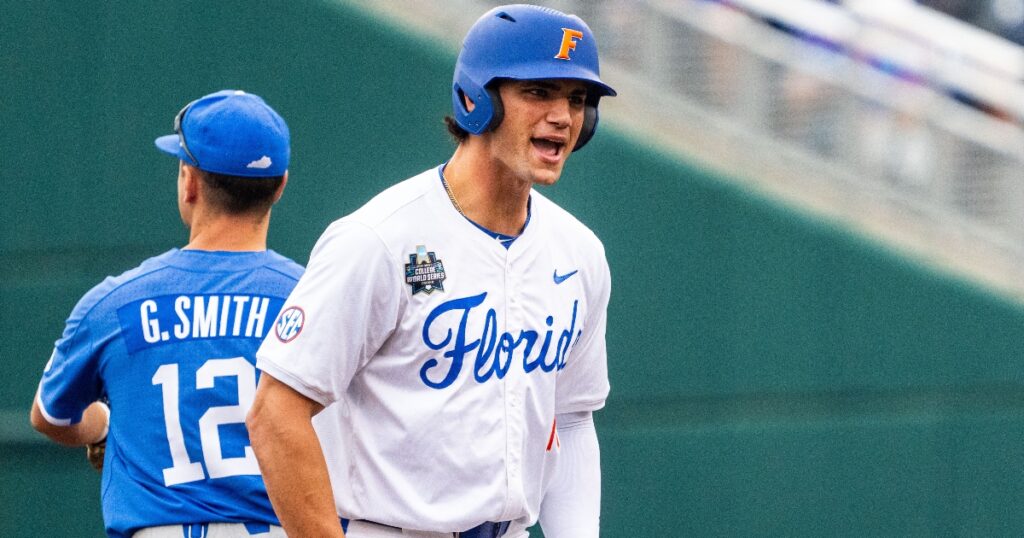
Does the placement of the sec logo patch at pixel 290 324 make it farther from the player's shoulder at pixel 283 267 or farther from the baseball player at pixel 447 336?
the player's shoulder at pixel 283 267

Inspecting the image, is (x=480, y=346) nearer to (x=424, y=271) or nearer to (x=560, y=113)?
(x=424, y=271)

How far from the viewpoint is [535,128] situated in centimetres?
298

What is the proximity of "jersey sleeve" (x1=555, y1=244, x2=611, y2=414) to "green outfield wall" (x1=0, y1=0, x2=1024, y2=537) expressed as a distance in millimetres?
2244

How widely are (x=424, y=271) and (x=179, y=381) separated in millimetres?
872

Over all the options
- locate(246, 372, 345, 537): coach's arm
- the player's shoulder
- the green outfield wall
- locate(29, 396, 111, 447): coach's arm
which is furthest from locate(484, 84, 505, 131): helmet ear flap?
the green outfield wall

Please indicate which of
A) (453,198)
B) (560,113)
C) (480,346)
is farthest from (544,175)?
(480,346)

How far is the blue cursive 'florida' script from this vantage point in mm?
2947

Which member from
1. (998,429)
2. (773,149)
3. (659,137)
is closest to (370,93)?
(659,137)

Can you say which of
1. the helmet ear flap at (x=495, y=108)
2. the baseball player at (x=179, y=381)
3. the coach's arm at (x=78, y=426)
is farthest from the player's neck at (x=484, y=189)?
the coach's arm at (x=78, y=426)

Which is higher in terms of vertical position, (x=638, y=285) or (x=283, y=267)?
(x=283, y=267)

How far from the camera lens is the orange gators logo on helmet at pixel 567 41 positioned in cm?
296

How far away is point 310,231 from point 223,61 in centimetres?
78

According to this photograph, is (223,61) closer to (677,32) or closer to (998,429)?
(677,32)

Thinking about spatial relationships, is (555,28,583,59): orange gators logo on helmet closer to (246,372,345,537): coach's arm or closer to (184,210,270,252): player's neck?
(246,372,345,537): coach's arm
